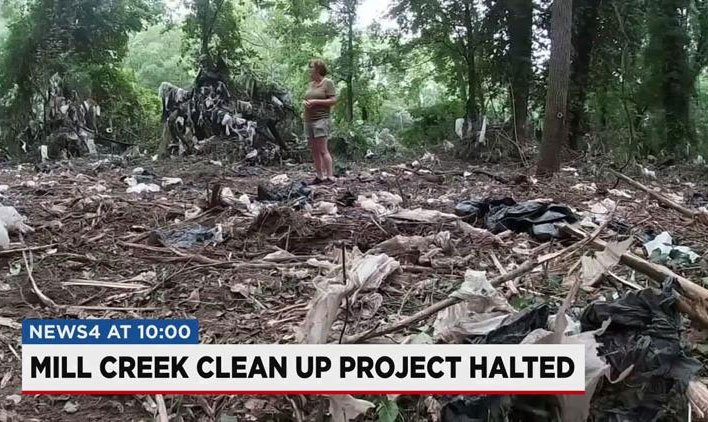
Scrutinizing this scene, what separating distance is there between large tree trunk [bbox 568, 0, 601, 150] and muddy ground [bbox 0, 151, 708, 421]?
6190 mm

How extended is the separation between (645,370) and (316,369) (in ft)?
2.85

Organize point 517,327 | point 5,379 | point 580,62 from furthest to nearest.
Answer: point 580,62, point 5,379, point 517,327

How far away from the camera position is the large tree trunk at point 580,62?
10930mm

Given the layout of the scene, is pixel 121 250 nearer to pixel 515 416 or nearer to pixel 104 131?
pixel 515 416

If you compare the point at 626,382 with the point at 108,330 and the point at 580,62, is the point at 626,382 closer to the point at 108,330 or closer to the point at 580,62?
the point at 108,330

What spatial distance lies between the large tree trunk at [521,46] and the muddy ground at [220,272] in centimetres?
609

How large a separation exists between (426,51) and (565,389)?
43.2 ft

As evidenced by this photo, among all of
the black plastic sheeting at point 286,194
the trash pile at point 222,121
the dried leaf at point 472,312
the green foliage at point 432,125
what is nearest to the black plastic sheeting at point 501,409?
the dried leaf at point 472,312

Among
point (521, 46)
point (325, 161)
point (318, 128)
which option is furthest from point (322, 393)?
point (521, 46)

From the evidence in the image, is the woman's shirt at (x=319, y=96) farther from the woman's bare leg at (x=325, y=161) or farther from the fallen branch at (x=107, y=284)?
the fallen branch at (x=107, y=284)

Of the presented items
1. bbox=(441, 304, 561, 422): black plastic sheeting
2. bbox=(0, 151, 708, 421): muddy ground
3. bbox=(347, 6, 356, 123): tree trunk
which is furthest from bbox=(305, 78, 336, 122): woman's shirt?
bbox=(347, 6, 356, 123): tree trunk

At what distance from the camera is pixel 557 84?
672 cm

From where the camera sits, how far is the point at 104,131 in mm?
12711

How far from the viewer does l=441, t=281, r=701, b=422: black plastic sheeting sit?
5.08 feet
